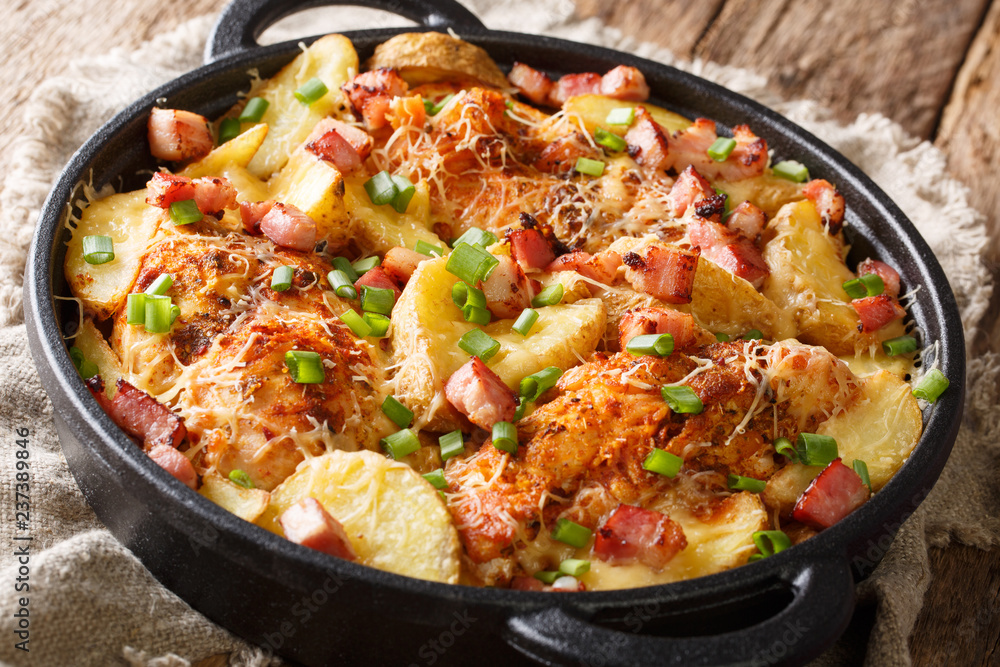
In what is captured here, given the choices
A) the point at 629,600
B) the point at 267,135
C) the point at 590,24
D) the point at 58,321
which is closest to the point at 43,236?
the point at 58,321

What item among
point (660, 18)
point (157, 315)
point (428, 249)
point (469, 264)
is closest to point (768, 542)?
point (469, 264)

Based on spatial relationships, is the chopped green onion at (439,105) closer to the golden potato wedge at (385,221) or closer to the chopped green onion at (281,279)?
the golden potato wedge at (385,221)

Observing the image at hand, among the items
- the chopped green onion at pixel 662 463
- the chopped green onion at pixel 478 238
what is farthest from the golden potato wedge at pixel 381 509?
the chopped green onion at pixel 478 238

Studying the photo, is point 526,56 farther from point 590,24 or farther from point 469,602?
point 469,602

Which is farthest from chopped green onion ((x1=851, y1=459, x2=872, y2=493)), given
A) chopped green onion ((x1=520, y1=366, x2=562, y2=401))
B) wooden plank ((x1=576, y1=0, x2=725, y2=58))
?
wooden plank ((x1=576, y1=0, x2=725, y2=58))

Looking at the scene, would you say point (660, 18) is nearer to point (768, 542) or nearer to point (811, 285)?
point (811, 285)

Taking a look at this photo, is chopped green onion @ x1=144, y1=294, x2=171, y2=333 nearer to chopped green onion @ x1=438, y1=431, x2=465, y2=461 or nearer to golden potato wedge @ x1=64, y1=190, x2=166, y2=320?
golden potato wedge @ x1=64, y1=190, x2=166, y2=320
